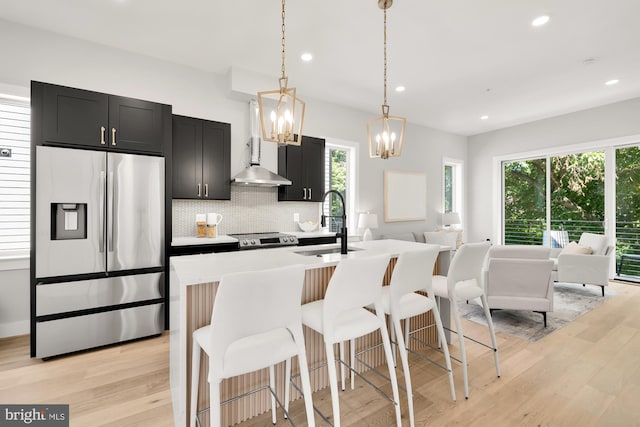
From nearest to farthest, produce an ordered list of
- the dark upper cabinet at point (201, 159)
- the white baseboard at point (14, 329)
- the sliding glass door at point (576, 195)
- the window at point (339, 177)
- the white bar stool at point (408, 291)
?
the white bar stool at point (408, 291), the white baseboard at point (14, 329), the dark upper cabinet at point (201, 159), the window at point (339, 177), the sliding glass door at point (576, 195)

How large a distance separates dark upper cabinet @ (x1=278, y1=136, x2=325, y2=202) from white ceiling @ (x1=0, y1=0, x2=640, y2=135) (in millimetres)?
867

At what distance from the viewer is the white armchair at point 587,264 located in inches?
168

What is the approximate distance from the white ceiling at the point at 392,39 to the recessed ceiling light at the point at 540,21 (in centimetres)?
5

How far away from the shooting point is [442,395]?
204 cm

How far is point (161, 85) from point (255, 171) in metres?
1.48

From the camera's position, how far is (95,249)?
2691 millimetres

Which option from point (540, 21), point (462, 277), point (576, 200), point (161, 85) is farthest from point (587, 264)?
point (161, 85)

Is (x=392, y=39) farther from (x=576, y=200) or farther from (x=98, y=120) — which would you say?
(x=576, y=200)

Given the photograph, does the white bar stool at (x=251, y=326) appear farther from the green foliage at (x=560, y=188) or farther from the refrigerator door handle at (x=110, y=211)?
the green foliage at (x=560, y=188)

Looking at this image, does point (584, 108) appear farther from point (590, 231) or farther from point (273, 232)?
point (273, 232)

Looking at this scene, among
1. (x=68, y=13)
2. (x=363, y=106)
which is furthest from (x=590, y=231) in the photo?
(x=68, y=13)

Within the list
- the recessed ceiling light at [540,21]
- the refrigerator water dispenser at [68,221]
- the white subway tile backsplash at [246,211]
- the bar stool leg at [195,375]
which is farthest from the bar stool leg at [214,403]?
the recessed ceiling light at [540,21]

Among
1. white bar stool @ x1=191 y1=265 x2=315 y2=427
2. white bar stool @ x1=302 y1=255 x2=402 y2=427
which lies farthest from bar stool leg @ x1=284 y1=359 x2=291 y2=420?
white bar stool @ x1=191 y1=265 x2=315 y2=427

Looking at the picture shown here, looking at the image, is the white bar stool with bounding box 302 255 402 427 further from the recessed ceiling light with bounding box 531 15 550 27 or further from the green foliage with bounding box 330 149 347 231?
the green foliage with bounding box 330 149 347 231
